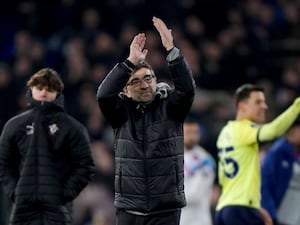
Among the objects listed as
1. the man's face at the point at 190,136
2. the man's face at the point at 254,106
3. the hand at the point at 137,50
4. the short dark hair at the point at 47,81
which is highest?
the hand at the point at 137,50

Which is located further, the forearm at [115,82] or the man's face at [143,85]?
the man's face at [143,85]

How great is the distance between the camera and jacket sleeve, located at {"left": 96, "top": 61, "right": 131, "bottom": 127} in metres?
8.87

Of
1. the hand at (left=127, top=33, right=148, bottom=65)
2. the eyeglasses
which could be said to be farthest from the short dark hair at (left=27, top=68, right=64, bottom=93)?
the hand at (left=127, top=33, right=148, bottom=65)

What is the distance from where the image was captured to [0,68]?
1638cm

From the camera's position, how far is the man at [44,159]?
9867 mm

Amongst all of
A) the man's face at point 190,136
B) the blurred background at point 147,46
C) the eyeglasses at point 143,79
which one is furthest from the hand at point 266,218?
the blurred background at point 147,46

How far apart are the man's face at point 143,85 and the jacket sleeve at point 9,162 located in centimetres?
138

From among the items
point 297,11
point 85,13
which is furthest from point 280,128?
point 297,11

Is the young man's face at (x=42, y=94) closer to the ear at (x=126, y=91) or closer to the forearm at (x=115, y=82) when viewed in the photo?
the ear at (x=126, y=91)

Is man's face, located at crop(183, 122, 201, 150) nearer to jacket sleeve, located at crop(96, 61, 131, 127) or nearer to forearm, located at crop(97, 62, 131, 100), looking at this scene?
jacket sleeve, located at crop(96, 61, 131, 127)

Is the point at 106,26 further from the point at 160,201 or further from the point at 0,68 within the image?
the point at 160,201

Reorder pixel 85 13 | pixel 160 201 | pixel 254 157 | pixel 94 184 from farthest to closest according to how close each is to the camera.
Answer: pixel 85 13, pixel 94 184, pixel 254 157, pixel 160 201

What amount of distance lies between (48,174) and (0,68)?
6705mm

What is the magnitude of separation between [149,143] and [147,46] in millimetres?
8779
